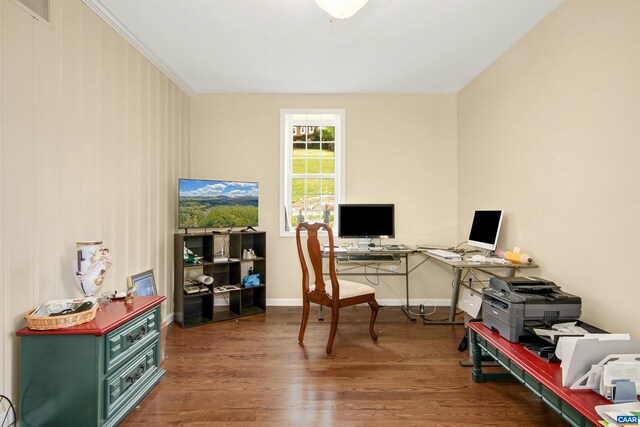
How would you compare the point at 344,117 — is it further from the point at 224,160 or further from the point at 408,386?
the point at 408,386

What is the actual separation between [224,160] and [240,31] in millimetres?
1752

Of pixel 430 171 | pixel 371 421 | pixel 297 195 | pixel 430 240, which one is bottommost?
pixel 371 421

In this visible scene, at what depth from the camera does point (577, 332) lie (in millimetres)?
1851

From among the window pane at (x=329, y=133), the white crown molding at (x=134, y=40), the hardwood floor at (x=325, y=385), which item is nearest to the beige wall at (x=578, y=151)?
the hardwood floor at (x=325, y=385)

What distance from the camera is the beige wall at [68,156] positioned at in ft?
5.62

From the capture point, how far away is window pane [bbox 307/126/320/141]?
167 inches

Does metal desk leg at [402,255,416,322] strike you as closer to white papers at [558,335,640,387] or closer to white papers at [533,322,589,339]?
white papers at [533,322,589,339]

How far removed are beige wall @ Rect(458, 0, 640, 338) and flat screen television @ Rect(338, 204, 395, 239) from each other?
120 centimetres

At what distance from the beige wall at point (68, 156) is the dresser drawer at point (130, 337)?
20.0 inches

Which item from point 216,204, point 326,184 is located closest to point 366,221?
point 326,184

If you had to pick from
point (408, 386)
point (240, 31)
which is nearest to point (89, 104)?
point (240, 31)

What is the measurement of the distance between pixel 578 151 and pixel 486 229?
1.11m

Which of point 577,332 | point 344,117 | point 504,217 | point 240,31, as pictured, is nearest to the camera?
point 577,332

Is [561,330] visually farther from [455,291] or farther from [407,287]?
[407,287]
